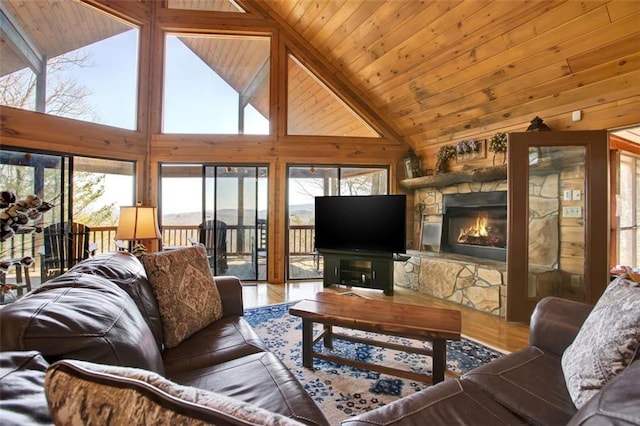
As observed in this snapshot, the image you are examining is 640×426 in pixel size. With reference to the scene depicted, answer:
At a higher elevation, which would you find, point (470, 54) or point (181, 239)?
point (470, 54)

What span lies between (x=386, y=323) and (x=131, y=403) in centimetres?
177

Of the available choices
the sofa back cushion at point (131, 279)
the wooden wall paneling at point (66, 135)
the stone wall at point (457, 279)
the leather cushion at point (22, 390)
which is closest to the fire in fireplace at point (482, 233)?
the stone wall at point (457, 279)

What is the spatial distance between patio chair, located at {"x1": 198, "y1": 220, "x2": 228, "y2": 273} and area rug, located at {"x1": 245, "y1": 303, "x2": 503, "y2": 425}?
2182mm

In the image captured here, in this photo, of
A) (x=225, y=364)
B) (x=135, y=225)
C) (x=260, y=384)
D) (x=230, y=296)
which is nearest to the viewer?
(x=260, y=384)

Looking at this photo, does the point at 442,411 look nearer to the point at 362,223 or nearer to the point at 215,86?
the point at 362,223

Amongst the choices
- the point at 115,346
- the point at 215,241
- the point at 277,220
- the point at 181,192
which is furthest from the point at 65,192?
the point at 115,346

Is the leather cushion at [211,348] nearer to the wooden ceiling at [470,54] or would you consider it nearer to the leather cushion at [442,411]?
the leather cushion at [442,411]

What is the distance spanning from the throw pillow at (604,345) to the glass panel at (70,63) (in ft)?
18.5

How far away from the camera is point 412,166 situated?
5148 millimetres

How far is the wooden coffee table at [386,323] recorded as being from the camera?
6.31 feet

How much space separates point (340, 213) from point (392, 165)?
1523 mm

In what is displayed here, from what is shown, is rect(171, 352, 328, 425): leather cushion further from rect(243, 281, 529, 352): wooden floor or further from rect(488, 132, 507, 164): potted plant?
rect(488, 132, 507, 164): potted plant

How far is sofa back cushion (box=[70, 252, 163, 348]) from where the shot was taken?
1.53m

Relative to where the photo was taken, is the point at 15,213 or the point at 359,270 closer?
the point at 15,213
